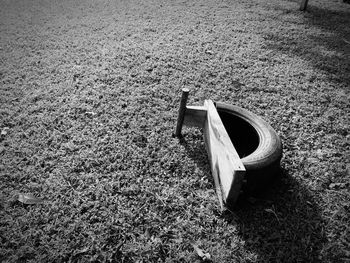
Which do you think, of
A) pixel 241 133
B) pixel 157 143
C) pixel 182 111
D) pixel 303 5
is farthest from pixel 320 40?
pixel 157 143

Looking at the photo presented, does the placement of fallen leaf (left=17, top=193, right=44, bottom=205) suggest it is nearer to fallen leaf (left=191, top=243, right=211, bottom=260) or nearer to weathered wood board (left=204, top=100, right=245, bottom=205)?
fallen leaf (left=191, top=243, right=211, bottom=260)

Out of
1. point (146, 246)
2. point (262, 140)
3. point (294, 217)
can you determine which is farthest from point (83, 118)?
point (294, 217)

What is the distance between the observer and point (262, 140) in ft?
9.05

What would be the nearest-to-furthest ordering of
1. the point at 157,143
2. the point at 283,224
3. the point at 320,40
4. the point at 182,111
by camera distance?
the point at 283,224
the point at 182,111
the point at 157,143
the point at 320,40

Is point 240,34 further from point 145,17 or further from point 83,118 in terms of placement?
point 83,118

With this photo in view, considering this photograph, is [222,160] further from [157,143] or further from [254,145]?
[157,143]

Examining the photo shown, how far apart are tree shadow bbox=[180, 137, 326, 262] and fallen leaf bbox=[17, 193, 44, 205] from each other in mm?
2092

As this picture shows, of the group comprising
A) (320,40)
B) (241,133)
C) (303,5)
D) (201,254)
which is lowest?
(201,254)

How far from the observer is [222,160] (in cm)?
252

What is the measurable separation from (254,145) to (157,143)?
137 centimetres

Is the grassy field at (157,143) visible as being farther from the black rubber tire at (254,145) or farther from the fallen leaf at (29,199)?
the black rubber tire at (254,145)

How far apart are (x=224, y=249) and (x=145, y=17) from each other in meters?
8.33

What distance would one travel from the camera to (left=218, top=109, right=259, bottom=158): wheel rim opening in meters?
3.15

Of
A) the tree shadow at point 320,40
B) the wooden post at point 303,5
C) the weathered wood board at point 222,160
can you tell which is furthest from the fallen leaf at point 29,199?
the wooden post at point 303,5
